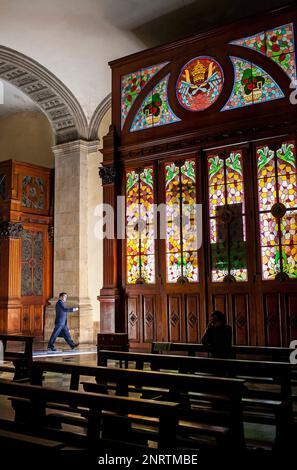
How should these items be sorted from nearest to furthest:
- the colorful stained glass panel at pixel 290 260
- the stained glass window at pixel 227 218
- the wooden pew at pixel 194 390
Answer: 1. the wooden pew at pixel 194 390
2. the colorful stained glass panel at pixel 290 260
3. the stained glass window at pixel 227 218

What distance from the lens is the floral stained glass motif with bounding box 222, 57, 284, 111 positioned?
7.82 metres

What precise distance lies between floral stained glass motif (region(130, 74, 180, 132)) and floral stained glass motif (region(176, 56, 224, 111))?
0.28m

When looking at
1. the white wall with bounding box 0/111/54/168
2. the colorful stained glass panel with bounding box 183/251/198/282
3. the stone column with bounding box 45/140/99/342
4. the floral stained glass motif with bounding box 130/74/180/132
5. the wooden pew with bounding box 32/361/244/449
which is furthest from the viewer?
the white wall with bounding box 0/111/54/168

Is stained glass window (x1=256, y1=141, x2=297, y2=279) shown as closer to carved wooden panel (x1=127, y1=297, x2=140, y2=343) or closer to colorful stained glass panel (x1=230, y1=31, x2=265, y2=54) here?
colorful stained glass panel (x1=230, y1=31, x2=265, y2=54)

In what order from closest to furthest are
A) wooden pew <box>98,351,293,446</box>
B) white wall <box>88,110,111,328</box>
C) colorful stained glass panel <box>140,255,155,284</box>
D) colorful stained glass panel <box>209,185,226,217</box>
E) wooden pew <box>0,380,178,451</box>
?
wooden pew <box>0,380,178,451</box> → wooden pew <box>98,351,293,446</box> → colorful stained glass panel <box>209,185,226,217</box> → colorful stained glass panel <box>140,255,155,284</box> → white wall <box>88,110,111,328</box>

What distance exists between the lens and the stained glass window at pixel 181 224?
831 centimetres

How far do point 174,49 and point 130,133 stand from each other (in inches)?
66.8

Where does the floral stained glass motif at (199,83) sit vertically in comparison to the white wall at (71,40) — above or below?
below

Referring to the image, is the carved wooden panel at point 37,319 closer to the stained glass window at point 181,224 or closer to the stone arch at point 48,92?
the stone arch at point 48,92

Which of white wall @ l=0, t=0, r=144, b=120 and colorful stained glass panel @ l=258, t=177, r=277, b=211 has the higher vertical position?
white wall @ l=0, t=0, r=144, b=120

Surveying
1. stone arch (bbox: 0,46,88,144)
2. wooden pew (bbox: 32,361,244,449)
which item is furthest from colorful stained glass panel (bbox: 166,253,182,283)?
stone arch (bbox: 0,46,88,144)

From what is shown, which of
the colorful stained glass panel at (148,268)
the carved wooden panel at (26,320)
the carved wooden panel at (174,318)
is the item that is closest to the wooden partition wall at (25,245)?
the carved wooden panel at (26,320)

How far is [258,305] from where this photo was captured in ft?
25.1

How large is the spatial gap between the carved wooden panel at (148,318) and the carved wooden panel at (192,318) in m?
0.66
